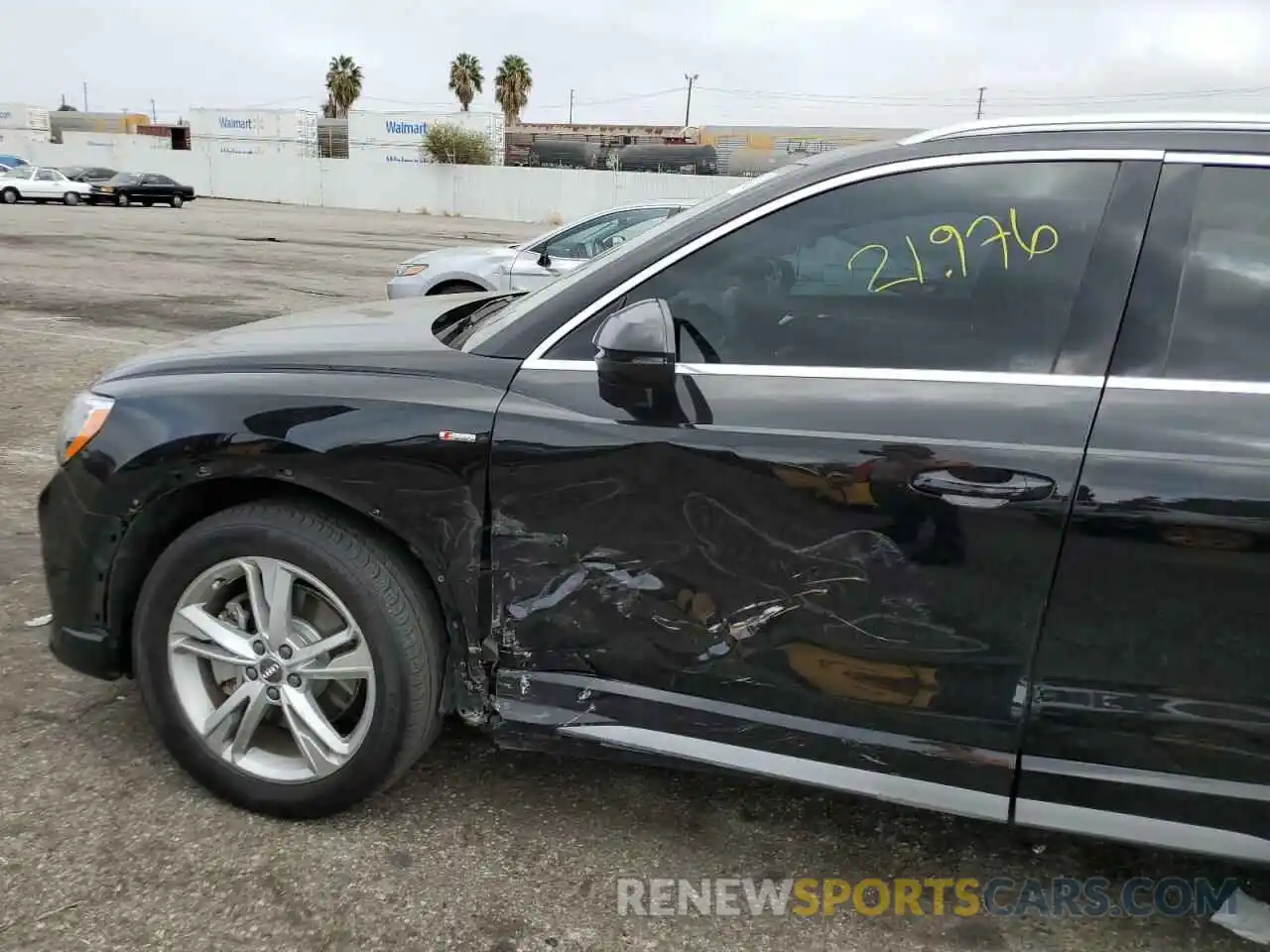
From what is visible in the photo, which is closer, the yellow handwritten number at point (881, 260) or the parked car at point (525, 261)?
the yellow handwritten number at point (881, 260)

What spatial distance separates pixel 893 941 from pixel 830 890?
209 millimetres

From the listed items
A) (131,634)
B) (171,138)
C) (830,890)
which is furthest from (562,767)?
(171,138)

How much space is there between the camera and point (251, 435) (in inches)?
97.5

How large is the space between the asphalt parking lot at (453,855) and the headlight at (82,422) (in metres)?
0.93

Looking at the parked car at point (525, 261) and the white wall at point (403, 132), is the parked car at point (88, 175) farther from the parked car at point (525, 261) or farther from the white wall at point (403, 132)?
the parked car at point (525, 261)

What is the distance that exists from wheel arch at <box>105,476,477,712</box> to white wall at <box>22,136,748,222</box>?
39.5m

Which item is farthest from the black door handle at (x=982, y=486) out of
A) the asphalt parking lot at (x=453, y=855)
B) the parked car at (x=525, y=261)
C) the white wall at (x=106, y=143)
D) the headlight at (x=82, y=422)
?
the white wall at (x=106, y=143)

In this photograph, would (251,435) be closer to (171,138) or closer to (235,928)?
(235,928)

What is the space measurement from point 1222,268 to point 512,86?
77.4 meters

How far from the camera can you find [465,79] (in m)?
72.8

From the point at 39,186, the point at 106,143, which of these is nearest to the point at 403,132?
the point at 106,143

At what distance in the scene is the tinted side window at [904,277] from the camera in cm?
215

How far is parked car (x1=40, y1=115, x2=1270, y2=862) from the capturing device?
204 cm

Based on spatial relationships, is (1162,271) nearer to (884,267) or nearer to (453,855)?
(884,267)
